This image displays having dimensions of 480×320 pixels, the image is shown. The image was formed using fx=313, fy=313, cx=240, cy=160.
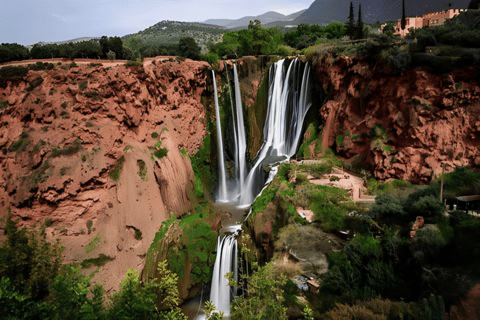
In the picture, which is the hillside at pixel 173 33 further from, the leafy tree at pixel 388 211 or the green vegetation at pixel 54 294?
the green vegetation at pixel 54 294

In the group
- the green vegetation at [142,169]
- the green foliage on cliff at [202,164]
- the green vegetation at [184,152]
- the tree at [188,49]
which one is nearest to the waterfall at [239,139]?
the green foliage on cliff at [202,164]

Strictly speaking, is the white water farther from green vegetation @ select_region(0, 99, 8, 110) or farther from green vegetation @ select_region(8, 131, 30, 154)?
green vegetation @ select_region(0, 99, 8, 110)

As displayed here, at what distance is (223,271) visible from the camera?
17859 mm

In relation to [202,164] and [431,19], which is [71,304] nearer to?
[202,164]

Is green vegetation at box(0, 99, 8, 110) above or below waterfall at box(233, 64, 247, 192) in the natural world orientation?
above

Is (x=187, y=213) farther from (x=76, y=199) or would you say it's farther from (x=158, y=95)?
(x=158, y=95)

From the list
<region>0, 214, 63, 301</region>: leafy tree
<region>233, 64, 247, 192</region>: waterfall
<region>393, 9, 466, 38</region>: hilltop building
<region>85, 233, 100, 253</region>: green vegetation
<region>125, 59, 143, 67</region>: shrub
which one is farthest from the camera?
<region>393, 9, 466, 38</region>: hilltop building

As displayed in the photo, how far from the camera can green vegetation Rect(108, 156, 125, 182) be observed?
60.7 feet

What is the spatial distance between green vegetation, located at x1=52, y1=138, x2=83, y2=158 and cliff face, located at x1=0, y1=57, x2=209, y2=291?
50 millimetres

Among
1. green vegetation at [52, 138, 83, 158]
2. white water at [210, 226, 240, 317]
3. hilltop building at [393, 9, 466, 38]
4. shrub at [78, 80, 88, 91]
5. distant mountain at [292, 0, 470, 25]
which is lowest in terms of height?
white water at [210, 226, 240, 317]

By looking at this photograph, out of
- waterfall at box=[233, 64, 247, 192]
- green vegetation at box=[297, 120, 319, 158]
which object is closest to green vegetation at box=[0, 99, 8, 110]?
waterfall at box=[233, 64, 247, 192]

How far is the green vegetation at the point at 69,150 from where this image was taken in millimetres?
17256

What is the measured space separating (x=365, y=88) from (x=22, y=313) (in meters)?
22.3

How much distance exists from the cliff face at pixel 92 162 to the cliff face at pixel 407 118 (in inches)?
522
